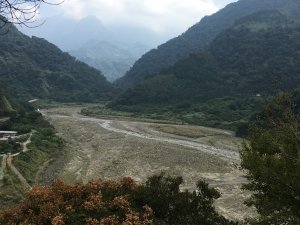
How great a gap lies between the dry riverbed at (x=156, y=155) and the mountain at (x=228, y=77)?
17.4 m

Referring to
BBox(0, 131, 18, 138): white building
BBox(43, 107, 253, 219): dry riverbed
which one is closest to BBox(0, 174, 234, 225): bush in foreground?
BBox(43, 107, 253, 219): dry riverbed

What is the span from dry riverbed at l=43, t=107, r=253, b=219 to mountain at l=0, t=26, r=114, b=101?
69.9 metres

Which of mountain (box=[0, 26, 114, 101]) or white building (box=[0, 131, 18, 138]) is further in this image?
mountain (box=[0, 26, 114, 101])

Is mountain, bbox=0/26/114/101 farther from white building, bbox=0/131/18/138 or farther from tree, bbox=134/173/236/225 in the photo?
→ tree, bbox=134/173/236/225

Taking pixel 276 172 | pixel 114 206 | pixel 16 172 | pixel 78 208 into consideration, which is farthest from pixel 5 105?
pixel 276 172

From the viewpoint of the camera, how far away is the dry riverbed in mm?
47397

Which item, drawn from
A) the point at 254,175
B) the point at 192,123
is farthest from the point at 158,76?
the point at 254,175

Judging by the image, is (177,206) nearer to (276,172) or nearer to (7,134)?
(276,172)

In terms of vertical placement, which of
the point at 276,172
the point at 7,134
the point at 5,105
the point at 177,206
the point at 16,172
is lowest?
the point at 16,172

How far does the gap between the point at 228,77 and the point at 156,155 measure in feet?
252

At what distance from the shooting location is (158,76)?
147 metres

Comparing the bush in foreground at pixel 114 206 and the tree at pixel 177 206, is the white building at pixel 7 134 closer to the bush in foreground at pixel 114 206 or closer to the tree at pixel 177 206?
the bush in foreground at pixel 114 206

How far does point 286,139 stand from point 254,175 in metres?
1.95

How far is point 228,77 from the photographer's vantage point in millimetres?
132625
